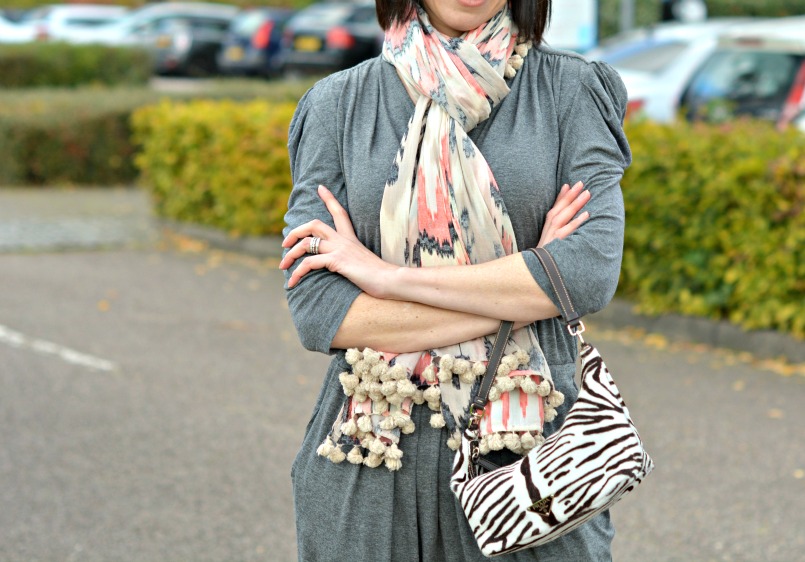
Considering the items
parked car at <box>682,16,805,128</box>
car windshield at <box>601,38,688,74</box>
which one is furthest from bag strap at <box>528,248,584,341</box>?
car windshield at <box>601,38,688,74</box>

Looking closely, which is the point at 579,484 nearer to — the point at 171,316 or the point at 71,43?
the point at 171,316

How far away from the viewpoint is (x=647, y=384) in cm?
659

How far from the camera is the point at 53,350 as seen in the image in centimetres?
721

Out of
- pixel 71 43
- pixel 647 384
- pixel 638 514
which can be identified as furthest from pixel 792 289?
pixel 71 43

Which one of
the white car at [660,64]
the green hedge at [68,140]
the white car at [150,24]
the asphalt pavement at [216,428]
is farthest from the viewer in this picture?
the white car at [150,24]

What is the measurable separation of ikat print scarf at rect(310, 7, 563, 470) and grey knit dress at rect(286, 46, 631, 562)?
44mm

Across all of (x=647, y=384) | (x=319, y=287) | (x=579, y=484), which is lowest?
(x=647, y=384)

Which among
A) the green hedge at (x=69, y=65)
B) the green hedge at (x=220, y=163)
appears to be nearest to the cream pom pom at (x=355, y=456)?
the green hedge at (x=220, y=163)

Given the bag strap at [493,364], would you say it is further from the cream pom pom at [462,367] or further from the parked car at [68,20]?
the parked car at [68,20]

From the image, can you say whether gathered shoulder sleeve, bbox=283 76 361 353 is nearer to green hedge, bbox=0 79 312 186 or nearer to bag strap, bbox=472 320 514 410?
bag strap, bbox=472 320 514 410

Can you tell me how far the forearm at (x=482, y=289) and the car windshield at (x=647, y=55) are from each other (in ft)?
36.1

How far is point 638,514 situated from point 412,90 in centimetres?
305

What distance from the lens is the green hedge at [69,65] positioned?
806 inches

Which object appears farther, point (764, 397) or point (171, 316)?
point (171, 316)
